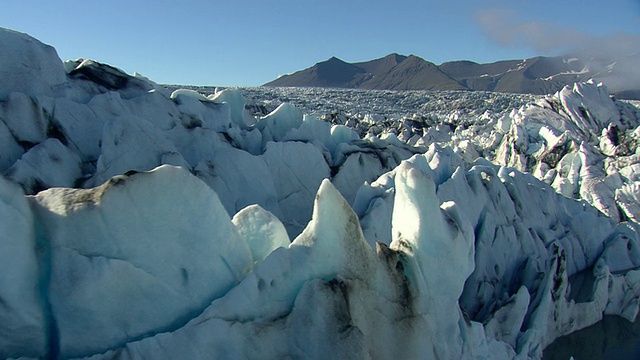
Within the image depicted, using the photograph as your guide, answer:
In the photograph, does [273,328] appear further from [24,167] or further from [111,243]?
[24,167]

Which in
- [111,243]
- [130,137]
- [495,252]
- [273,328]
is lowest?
[495,252]

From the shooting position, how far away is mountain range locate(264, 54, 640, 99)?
11925 cm

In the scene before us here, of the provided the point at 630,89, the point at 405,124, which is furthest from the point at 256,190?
the point at 630,89

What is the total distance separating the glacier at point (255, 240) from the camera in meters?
4.17

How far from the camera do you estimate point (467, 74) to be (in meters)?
180

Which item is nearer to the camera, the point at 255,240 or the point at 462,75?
the point at 255,240

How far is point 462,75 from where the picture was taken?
17888 cm

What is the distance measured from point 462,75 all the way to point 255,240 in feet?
604

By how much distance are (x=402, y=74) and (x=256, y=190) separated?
140747mm

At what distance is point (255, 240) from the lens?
16.8 ft

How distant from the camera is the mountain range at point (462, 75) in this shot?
119 meters

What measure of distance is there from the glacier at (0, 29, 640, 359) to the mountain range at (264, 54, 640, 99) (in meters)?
106

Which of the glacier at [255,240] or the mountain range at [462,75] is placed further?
the mountain range at [462,75]

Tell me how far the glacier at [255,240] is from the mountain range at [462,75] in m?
106
